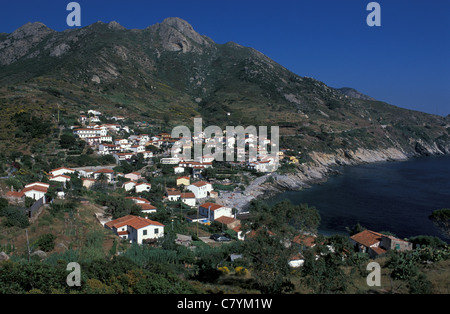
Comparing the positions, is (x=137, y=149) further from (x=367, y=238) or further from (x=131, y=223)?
(x=367, y=238)

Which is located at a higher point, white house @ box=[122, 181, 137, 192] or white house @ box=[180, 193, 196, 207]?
white house @ box=[122, 181, 137, 192]

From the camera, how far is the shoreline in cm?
3609

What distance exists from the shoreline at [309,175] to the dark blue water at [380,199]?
66.0 inches

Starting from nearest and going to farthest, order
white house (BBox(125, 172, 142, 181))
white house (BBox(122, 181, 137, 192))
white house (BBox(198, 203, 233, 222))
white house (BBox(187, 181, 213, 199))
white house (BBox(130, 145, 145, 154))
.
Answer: white house (BBox(198, 203, 233, 222)) < white house (BBox(122, 181, 137, 192)) < white house (BBox(187, 181, 213, 199)) < white house (BBox(125, 172, 142, 181)) < white house (BBox(130, 145, 145, 154))

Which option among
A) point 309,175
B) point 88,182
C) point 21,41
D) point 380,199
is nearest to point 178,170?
point 88,182

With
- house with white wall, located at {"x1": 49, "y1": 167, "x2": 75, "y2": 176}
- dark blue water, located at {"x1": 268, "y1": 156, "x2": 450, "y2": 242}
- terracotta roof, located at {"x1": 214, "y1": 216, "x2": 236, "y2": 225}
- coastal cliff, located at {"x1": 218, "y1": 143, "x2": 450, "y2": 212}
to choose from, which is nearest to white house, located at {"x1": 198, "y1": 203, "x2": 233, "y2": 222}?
terracotta roof, located at {"x1": 214, "y1": 216, "x2": 236, "y2": 225}

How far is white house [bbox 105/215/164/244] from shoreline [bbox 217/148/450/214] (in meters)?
13.0

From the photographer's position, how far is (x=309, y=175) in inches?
1996

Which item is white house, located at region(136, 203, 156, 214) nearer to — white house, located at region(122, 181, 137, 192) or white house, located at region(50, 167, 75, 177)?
white house, located at region(122, 181, 137, 192)

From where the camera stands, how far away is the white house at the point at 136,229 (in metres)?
19.0

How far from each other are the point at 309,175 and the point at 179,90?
70.6 m
